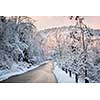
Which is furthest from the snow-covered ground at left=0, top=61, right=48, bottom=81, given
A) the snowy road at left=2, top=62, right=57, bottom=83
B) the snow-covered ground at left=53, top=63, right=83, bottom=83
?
the snow-covered ground at left=53, top=63, right=83, bottom=83

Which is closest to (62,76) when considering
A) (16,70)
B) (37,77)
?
(37,77)

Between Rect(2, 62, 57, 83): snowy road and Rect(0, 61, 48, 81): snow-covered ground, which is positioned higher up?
Rect(0, 61, 48, 81): snow-covered ground

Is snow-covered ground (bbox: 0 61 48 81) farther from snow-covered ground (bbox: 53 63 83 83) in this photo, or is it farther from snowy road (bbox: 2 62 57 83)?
snow-covered ground (bbox: 53 63 83 83)

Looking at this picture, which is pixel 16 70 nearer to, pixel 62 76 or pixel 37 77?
pixel 37 77

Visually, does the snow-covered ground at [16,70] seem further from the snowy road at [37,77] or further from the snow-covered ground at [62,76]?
the snow-covered ground at [62,76]

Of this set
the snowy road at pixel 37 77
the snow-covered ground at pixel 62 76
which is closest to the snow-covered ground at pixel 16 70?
the snowy road at pixel 37 77

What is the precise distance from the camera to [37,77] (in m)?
2.23

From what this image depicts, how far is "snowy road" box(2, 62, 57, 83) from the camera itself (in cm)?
222

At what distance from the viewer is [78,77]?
2223 millimetres

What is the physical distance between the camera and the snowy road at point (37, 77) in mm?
2221
